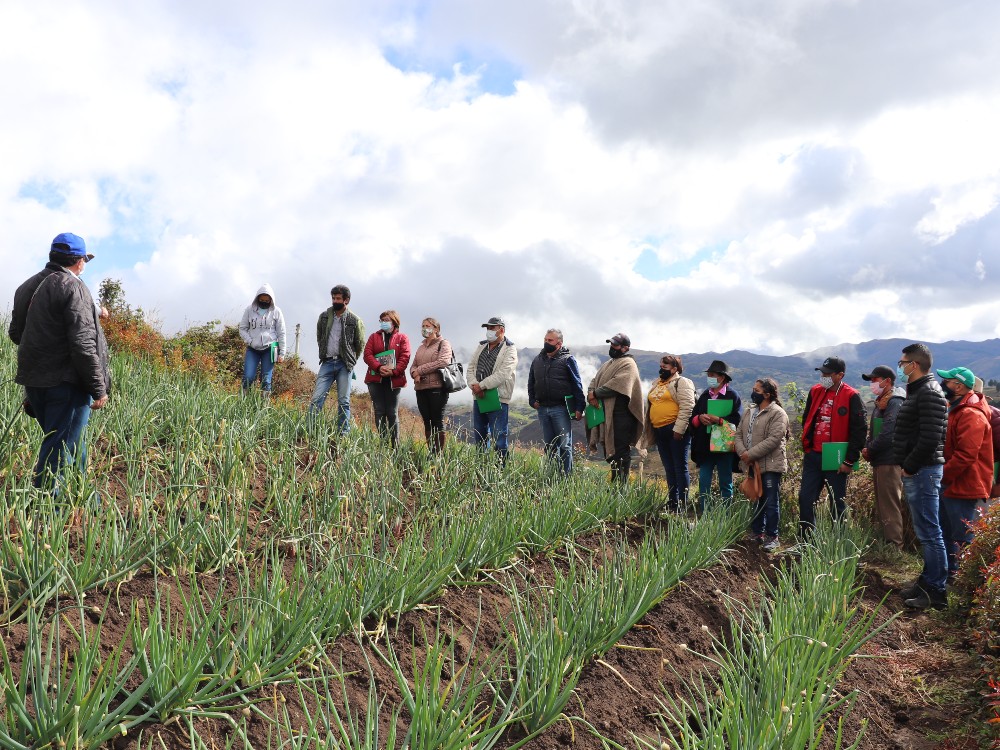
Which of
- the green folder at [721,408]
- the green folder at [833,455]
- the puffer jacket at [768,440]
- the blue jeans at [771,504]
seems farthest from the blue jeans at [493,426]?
the green folder at [833,455]

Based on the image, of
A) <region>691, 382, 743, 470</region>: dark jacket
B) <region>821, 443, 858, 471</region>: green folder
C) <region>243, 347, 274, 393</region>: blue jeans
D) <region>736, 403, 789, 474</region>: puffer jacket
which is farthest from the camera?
<region>243, 347, 274, 393</region>: blue jeans

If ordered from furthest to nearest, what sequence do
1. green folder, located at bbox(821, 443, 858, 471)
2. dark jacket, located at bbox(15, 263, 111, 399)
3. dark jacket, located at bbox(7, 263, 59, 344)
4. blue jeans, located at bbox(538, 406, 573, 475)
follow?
1. blue jeans, located at bbox(538, 406, 573, 475)
2. green folder, located at bbox(821, 443, 858, 471)
3. dark jacket, located at bbox(7, 263, 59, 344)
4. dark jacket, located at bbox(15, 263, 111, 399)

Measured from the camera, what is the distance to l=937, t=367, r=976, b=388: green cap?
5.43 m

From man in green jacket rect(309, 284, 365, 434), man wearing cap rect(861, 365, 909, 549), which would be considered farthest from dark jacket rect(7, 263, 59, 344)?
man wearing cap rect(861, 365, 909, 549)

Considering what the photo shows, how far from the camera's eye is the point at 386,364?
23.2ft

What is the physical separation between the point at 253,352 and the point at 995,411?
277 inches

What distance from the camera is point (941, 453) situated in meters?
5.20

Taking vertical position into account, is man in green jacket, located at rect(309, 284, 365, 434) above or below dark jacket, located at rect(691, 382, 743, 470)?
above

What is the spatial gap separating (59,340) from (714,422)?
521 cm

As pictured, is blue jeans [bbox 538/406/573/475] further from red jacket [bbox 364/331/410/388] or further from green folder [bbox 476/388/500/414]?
red jacket [bbox 364/331/410/388]

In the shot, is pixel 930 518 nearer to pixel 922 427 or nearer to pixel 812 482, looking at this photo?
pixel 922 427

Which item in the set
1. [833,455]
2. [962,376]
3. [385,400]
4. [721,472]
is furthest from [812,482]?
[385,400]

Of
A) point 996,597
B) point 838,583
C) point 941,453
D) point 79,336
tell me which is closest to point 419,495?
point 79,336

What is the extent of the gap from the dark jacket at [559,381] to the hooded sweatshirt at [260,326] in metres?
2.81
